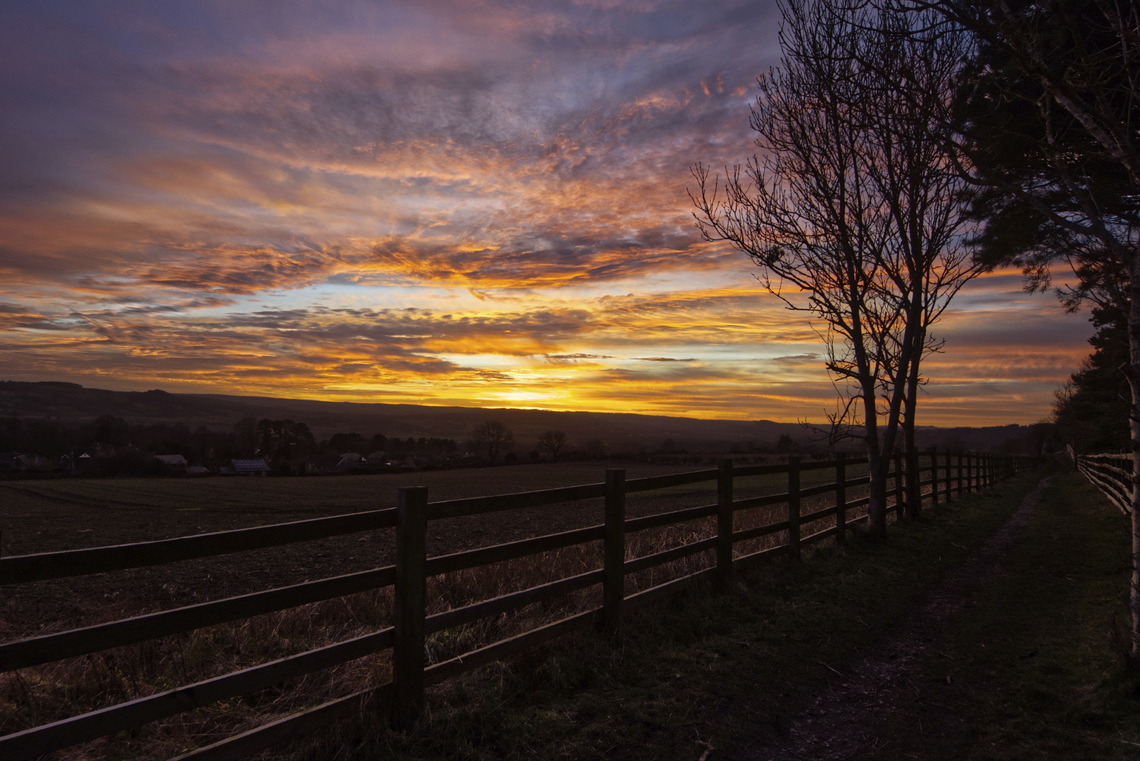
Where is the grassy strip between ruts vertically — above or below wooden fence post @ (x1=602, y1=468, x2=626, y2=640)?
below

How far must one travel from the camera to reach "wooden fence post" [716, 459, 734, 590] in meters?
7.26

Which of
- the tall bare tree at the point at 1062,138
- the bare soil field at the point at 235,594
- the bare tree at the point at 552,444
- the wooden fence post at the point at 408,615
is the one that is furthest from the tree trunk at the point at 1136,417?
the bare tree at the point at 552,444

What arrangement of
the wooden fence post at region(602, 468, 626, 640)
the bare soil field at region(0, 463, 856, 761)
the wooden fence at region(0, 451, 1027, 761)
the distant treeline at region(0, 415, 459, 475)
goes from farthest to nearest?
the distant treeline at region(0, 415, 459, 475), the wooden fence post at region(602, 468, 626, 640), the bare soil field at region(0, 463, 856, 761), the wooden fence at region(0, 451, 1027, 761)

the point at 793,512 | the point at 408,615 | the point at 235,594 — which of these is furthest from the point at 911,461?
the point at 235,594

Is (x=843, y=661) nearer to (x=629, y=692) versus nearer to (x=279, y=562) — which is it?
(x=629, y=692)

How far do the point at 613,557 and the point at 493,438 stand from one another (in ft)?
242

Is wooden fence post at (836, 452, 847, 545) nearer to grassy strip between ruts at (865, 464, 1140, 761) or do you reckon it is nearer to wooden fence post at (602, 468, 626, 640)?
grassy strip between ruts at (865, 464, 1140, 761)

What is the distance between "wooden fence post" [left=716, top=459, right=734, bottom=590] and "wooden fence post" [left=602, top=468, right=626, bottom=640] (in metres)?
1.89

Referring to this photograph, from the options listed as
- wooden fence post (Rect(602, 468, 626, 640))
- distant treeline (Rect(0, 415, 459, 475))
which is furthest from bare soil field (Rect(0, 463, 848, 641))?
distant treeline (Rect(0, 415, 459, 475))

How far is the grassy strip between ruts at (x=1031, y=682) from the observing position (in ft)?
12.8

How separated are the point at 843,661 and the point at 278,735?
4.18 meters

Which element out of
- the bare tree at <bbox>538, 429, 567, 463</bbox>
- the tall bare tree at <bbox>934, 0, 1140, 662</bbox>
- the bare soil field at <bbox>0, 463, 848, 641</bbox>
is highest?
the tall bare tree at <bbox>934, 0, 1140, 662</bbox>

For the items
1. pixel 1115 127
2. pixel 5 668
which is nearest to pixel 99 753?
pixel 5 668

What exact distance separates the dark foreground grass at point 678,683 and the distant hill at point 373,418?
115 metres
